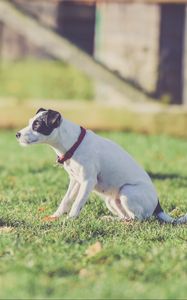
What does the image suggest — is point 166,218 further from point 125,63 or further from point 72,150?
point 125,63

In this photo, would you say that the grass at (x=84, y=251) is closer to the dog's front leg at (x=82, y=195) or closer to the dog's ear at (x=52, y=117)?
the dog's front leg at (x=82, y=195)

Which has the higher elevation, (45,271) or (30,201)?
(45,271)

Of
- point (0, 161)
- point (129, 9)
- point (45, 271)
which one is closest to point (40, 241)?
point (45, 271)

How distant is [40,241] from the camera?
5.86 meters

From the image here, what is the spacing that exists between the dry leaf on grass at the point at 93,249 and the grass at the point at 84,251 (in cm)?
3

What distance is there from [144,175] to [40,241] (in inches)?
55.6

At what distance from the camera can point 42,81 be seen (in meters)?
18.0

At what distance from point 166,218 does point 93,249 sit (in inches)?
49.6

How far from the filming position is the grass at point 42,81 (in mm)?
16500

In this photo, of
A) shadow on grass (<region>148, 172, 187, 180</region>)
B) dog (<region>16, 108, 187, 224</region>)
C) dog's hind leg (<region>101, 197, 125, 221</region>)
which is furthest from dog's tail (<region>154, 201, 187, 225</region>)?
shadow on grass (<region>148, 172, 187, 180</region>)

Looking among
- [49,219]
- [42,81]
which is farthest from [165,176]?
[42,81]

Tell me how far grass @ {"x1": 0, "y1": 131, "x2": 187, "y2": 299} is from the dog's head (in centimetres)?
59

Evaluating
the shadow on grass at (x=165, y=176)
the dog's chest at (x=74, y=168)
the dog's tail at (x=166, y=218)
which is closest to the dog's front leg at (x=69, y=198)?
the dog's chest at (x=74, y=168)

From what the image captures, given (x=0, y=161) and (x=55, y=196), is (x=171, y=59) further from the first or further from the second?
(x=55, y=196)
